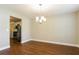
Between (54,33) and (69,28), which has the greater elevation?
(69,28)

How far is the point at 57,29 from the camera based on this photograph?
2613 millimetres

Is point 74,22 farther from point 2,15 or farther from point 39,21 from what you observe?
point 2,15

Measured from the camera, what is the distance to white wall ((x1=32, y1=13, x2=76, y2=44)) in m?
2.41

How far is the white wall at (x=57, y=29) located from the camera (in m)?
2.41

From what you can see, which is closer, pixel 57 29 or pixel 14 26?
pixel 14 26

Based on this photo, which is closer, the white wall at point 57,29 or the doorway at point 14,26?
the doorway at point 14,26

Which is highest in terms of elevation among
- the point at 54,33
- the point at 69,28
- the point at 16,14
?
the point at 16,14

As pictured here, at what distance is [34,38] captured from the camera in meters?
2.78

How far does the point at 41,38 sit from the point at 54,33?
0.48 m

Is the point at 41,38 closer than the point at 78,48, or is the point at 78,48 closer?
the point at 78,48

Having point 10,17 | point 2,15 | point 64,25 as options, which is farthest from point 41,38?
point 2,15

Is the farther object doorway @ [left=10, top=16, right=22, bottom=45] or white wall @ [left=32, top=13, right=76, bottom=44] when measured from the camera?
white wall @ [left=32, top=13, right=76, bottom=44]
